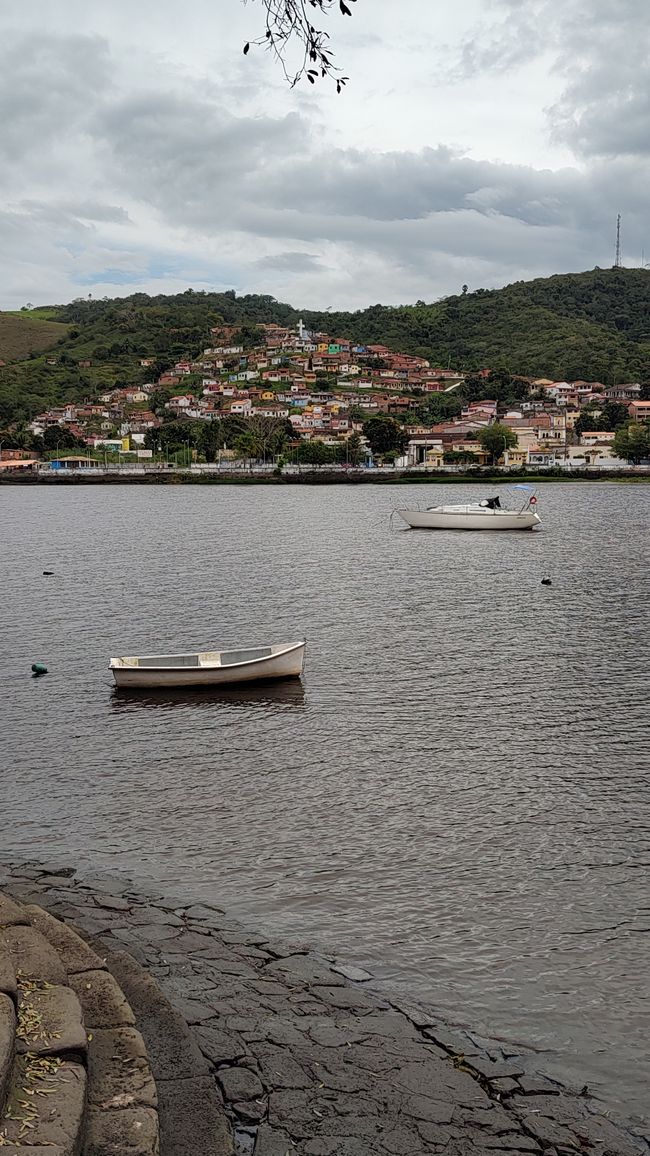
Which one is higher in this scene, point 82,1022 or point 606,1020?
point 82,1022

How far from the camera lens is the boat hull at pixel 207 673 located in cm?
1919

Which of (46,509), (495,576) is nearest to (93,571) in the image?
(495,576)

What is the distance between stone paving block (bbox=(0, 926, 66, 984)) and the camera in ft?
22.8

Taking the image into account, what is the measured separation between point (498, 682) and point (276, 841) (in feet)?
31.0

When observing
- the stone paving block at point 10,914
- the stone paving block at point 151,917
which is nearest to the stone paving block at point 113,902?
the stone paving block at point 151,917

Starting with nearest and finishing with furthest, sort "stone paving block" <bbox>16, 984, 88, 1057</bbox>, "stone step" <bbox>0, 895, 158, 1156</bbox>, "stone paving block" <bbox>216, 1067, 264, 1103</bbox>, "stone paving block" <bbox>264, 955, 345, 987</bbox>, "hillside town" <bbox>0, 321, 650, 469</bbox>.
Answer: "stone step" <bbox>0, 895, 158, 1156</bbox>
"stone paving block" <bbox>16, 984, 88, 1057</bbox>
"stone paving block" <bbox>216, 1067, 264, 1103</bbox>
"stone paving block" <bbox>264, 955, 345, 987</bbox>
"hillside town" <bbox>0, 321, 650, 469</bbox>

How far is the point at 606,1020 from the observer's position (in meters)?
8.09

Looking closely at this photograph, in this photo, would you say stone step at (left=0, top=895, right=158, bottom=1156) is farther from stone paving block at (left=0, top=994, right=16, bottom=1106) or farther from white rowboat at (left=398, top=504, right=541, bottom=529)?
white rowboat at (left=398, top=504, right=541, bottom=529)

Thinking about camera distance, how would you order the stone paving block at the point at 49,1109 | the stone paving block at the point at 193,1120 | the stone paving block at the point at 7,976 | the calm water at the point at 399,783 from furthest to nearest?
the calm water at the point at 399,783, the stone paving block at the point at 7,976, the stone paving block at the point at 193,1120, the stone paving block at the point at 49,1109

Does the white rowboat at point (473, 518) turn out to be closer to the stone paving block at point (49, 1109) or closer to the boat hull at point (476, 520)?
the boat hull at point (476, 520)

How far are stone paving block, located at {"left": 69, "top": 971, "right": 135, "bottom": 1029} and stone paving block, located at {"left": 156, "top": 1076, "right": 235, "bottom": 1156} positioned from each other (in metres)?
0.53

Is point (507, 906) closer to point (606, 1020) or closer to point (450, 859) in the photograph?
point (450, 859)

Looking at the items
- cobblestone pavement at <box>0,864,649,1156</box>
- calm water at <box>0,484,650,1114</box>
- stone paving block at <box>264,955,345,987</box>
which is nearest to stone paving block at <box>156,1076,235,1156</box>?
cobblestone pavement at <box>0,864,649,1156</box>

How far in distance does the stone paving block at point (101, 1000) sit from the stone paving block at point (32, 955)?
0.55 feet
